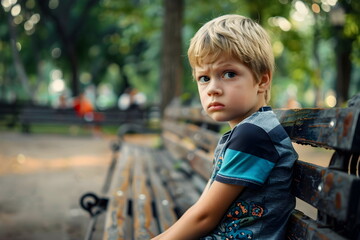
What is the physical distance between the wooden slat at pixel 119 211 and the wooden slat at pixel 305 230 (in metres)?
0.94

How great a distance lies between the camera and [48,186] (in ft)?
21.4

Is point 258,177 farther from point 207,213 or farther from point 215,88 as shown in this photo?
point 215,88

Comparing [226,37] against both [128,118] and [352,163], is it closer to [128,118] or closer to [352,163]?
[352,163]

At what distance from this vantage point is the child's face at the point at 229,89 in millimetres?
1617

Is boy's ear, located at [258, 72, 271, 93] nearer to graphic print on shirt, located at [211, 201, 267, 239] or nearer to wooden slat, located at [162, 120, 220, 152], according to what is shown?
graphic print on shirt, located at [211, 201, 267, 239]

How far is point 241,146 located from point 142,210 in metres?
1.45

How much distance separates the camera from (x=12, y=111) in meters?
18.7

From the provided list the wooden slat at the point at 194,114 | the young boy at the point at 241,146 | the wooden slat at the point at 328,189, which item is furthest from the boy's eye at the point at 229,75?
the wooden slat at the point at 194,114

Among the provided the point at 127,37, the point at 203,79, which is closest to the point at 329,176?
the point at 203,79

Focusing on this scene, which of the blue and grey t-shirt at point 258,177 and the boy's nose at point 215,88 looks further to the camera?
the boy's nose at point 215,88

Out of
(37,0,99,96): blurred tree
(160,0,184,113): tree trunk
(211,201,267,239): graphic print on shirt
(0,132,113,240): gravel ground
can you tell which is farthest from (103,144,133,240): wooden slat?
(37,0,99,96): blurred tree

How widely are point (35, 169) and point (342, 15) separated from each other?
330 inches

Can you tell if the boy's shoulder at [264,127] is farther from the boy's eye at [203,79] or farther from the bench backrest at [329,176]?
the boy's eye at [203,79]

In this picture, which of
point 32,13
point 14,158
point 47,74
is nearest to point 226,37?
point 14,158
